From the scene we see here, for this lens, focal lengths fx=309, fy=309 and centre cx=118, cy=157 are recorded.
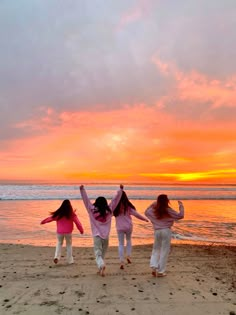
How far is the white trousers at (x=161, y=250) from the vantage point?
6.77 metres

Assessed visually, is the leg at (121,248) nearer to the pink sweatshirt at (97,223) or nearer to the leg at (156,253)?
the pink sweatshirt at (97,223)

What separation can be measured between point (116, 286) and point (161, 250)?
4.43ft

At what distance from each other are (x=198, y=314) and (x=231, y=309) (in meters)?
0.61

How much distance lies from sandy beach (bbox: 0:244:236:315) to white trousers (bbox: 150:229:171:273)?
277 millimetres

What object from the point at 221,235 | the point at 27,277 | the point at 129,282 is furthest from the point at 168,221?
the point at 221,235

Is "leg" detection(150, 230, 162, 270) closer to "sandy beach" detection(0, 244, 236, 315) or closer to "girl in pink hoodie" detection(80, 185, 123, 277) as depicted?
"sandy beach" detection(0, 244, 236, 315)

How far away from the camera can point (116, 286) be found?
19.8 feet

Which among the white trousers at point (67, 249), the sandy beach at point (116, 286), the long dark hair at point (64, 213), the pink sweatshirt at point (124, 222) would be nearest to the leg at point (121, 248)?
the pink sweatshirt at point (124, 222)

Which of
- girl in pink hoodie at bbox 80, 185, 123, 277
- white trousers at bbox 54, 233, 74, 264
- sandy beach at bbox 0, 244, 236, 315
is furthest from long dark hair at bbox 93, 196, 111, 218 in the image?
white trousers at bbox 54, 233, 74, 264

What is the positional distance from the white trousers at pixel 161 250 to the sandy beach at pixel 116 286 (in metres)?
0.28

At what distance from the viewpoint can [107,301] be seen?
207 inches

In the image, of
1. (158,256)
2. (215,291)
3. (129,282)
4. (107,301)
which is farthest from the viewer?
(158,256)

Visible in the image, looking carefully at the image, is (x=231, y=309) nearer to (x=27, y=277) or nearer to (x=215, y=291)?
(x=215, y=291)

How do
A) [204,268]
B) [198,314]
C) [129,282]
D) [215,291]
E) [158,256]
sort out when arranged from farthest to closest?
[204,268]
[158,256]
[129,282]
[215,291]
[198,314]
